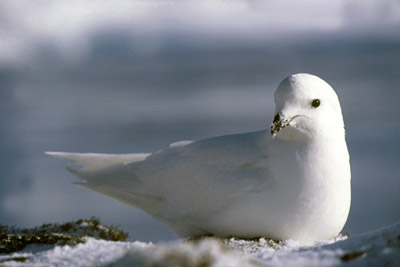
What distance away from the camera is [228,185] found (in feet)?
20.8

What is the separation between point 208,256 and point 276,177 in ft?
9.36

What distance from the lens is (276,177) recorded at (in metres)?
6.26

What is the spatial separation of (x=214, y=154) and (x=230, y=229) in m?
0.93

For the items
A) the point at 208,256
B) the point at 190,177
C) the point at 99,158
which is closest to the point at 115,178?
the point at 99,158

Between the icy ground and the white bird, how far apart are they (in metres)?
1.69

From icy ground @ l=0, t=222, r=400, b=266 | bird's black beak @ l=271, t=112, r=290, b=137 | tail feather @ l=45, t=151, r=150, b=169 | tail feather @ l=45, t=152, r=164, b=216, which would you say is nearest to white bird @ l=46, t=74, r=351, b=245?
bird's black beak @ l=271, t=112, r=290, b=137

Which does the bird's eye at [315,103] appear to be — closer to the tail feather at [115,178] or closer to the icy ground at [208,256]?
the icy ground at [208,256]

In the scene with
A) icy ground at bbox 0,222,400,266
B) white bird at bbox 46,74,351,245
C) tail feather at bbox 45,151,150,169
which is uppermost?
tail feather at bbox 45,151,150,169

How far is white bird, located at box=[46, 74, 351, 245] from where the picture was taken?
613cm

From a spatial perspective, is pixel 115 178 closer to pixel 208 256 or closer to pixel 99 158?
pixel 99 158

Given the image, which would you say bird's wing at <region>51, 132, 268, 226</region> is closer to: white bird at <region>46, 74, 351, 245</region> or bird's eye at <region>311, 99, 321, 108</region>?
white bird at <region>46, 74, 351, 245</region>

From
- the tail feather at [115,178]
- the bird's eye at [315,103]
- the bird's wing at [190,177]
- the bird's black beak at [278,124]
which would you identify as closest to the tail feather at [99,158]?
the tail feather at [115,178]

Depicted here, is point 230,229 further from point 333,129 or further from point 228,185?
point 333,129

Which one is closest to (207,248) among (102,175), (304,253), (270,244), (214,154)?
(304,253)
